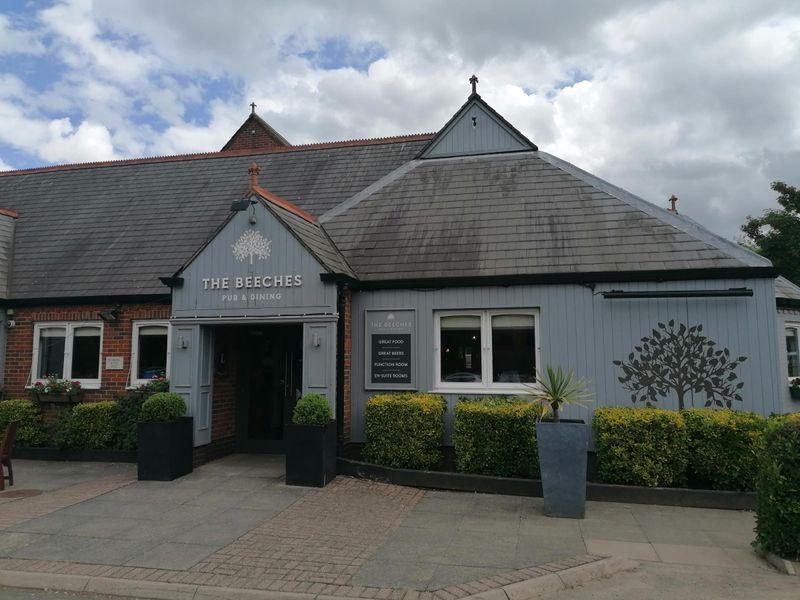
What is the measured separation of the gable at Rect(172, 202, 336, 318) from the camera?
9.55m

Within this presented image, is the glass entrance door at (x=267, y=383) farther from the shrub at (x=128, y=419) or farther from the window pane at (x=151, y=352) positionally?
the shrub at (x=128, y=419)

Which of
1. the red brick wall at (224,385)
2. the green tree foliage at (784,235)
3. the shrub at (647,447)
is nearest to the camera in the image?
the shrub at (647,447)

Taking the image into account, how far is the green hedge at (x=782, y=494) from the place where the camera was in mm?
5840

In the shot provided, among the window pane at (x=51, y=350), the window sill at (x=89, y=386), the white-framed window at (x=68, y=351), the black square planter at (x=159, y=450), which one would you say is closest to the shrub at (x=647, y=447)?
the black square planter at (x=159, y=450)

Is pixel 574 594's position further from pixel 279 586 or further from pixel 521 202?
pixel 521 202

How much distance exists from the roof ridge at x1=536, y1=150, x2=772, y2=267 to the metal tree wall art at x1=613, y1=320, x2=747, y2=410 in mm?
1338

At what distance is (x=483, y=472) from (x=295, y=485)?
284 centimetres

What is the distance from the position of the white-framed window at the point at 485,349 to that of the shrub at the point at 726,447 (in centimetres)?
255

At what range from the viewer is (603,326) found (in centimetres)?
940

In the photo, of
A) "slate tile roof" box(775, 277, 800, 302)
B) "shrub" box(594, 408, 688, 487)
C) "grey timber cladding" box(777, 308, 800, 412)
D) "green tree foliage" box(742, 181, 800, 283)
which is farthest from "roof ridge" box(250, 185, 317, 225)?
"green tree foliage" box(742, 181, 800, 283)

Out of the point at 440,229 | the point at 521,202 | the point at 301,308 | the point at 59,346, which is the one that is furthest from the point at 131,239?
→ the point at 521,202

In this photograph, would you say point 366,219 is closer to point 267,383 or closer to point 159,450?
point 267,383

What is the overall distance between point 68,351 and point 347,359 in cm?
624

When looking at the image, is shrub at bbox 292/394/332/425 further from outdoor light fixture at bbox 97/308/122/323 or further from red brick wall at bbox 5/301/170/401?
outdoor light fixture at bbox 97/308/122/323
